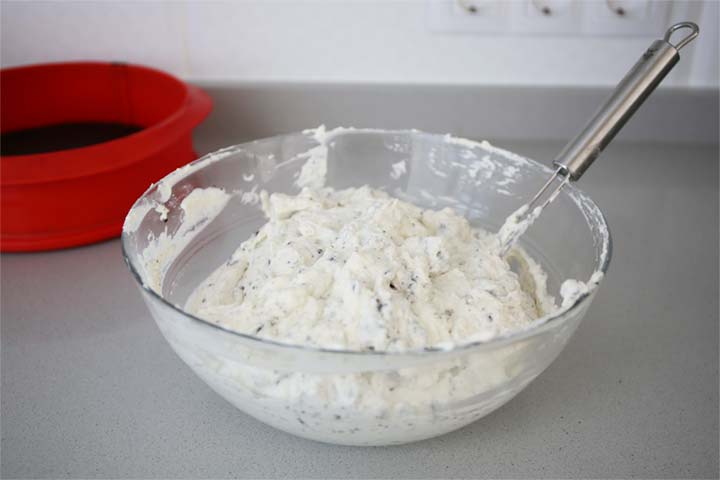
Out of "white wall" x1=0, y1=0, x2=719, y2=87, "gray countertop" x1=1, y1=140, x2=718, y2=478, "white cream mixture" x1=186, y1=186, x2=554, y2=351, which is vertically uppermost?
"white wall" x1=0, y1=0, x2=719, y2=87

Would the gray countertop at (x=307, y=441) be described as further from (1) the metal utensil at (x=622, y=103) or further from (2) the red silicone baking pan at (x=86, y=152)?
(1) the metal utensil at (x=622, y=103)

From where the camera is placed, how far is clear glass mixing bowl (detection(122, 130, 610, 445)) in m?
0.58

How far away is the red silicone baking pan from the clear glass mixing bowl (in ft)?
0.54

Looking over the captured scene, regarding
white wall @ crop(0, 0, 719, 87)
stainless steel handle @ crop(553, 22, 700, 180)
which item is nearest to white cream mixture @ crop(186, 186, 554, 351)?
stainless steel handle @ crop(553, 22, 700, 180)

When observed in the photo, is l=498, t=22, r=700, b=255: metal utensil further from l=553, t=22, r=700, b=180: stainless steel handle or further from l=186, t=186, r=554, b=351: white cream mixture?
l=186, t=186, r=554, b=351: white cream mixture

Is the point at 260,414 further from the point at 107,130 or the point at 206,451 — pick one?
the point at 107,130

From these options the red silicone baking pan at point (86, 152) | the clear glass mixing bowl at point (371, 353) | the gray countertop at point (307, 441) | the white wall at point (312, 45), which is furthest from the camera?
the white wall at point (312, 45)

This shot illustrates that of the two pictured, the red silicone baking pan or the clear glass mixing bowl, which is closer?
the clear glass mixing bowl

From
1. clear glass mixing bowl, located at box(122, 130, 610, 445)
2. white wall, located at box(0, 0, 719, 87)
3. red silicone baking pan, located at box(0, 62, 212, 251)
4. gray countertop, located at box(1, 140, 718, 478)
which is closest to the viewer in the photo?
clear glass mixing bowl, located at box(122, 130, 610, 445)

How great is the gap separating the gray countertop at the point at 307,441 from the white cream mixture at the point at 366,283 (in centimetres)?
11

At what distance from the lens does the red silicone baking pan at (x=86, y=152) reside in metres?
0.94

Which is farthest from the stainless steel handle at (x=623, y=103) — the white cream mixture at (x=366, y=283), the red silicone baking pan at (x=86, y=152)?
the red silicone baking pan at (x=86, y=152)

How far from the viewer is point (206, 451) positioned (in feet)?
2.35

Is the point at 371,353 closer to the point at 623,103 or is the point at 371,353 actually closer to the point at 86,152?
the point at 623,103
